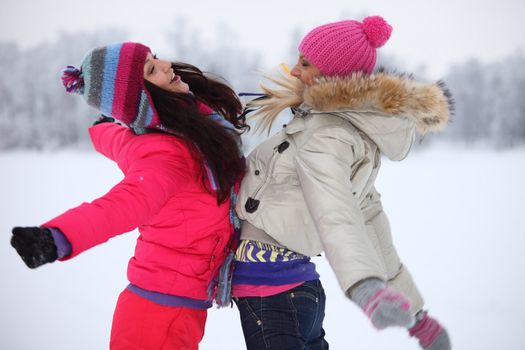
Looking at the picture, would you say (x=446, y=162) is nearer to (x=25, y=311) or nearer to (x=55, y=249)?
(x=25, y=311)

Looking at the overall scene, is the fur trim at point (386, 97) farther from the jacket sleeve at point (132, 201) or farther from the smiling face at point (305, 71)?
the jacket sleeve at point (132, 201)

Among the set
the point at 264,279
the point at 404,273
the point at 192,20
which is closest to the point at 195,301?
Answer: the point at 264,279

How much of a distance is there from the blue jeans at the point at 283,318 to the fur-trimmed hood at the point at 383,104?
1.16 ft

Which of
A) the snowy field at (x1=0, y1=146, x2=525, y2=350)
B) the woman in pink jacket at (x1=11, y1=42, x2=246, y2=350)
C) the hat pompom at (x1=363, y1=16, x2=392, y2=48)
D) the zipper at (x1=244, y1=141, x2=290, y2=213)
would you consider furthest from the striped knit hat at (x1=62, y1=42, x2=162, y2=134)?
the snowy field at (x1=0, y1=146, x2=525, y2=350)

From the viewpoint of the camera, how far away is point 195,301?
106cm

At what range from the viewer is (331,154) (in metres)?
0.90

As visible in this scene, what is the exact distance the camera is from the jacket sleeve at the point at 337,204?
801 mm

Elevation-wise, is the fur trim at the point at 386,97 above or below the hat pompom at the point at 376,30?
below

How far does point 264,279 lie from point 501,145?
16.2 feet

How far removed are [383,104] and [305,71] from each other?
0.74ft

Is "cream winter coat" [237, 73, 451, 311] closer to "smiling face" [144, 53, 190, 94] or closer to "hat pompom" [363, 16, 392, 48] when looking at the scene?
"hat pompom" [363, 16, 392, 48]

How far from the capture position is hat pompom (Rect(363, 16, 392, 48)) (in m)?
1.07

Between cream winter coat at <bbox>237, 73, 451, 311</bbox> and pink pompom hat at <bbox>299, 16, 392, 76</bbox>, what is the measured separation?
8 cm

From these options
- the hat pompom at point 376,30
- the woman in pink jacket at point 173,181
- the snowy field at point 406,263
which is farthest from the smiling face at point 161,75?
the snowy field at point 406,263
